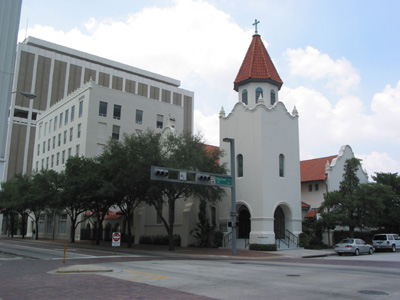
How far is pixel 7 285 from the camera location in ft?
39.4

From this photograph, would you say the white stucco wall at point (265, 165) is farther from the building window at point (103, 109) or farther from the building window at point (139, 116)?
the building window at point (139, 116)

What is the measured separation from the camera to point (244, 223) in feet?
117

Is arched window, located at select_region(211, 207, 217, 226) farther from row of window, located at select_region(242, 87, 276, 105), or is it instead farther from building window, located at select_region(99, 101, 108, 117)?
building window, located at select_region(99, 101, 108, 117)

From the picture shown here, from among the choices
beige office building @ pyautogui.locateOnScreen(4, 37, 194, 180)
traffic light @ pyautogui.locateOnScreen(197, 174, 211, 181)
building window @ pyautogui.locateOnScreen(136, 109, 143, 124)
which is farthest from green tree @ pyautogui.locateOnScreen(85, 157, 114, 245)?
building window @ pyautogui.locateOnScreen(136, 109, 143, 124)

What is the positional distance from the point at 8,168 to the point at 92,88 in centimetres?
3858

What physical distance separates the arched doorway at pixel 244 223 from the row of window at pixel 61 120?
29.6 meters

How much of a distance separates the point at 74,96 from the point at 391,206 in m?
44.4

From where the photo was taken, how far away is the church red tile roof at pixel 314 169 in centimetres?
4167

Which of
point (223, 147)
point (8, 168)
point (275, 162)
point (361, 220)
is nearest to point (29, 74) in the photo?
point (8, 168)

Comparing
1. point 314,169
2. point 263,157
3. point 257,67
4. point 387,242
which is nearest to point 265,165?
point 263,157

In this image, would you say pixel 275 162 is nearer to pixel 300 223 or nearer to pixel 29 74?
pixel 300 223

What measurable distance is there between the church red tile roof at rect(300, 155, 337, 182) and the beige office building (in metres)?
17.6

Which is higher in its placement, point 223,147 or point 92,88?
point 92,88

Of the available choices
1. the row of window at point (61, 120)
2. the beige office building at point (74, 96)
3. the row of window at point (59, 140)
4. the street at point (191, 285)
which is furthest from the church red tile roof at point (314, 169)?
the row of window at point (61, 120)
